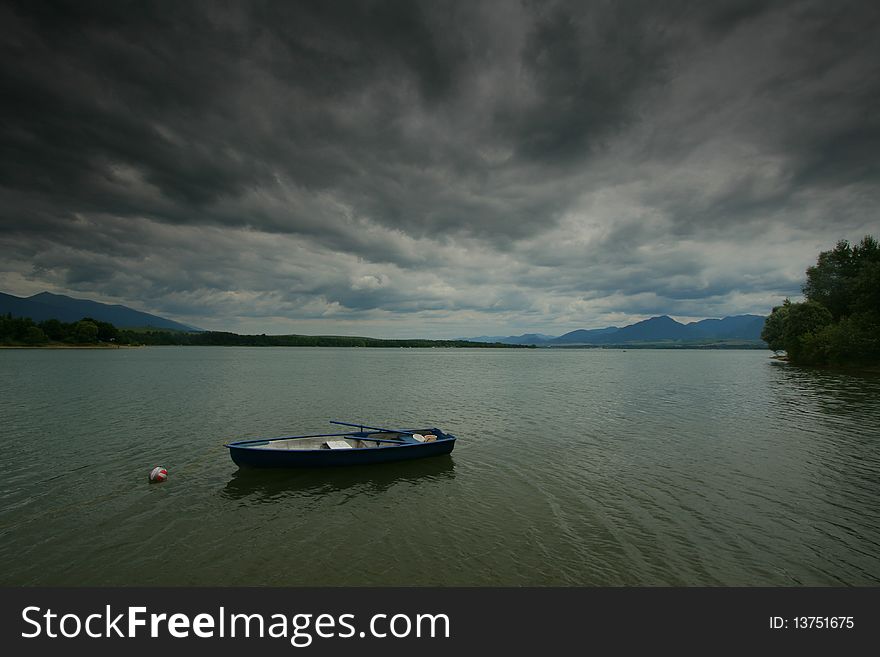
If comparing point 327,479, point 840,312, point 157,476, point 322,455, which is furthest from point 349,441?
point 840,312

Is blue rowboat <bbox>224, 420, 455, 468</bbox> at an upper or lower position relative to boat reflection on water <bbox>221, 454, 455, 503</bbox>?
upper

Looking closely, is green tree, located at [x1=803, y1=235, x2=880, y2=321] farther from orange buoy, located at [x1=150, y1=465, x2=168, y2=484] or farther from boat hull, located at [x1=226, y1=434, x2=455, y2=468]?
orange buoy, located at [x1=150, y1=465, x2=168, y2=484]

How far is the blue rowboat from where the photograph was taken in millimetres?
23281

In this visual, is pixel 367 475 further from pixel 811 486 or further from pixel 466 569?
pixel 811 486

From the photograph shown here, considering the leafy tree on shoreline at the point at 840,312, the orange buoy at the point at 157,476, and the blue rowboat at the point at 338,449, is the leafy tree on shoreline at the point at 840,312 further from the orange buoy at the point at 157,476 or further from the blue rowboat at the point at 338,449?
the orange buoy at the point at 157,476

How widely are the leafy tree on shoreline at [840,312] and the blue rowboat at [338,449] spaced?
95.2 meters

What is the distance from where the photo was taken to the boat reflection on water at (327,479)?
20.8 metres

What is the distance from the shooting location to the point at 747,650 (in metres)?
10.1

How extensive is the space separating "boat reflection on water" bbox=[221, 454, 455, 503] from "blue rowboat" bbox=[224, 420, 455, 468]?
19.3 inches

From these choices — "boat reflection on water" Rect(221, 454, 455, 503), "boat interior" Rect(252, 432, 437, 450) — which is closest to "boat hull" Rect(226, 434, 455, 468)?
"boat reflection on water" Rect(221, 454, 455, 503)

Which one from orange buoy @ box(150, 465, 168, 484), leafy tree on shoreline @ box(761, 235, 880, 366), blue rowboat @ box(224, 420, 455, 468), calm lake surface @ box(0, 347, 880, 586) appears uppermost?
leafy tree on shoreline @ box(761, 235, 880, 366)

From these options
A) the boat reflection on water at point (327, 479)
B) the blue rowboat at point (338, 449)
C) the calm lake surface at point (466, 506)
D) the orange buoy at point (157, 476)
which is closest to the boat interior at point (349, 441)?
the blue rowboat at point (338, 449)

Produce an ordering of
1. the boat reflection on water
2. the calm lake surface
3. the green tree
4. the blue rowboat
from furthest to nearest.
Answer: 1. the green tree
2. the blue rowboat
3. the boat reflection on water
4. the calm lake surface

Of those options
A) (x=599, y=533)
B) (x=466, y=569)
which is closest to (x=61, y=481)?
(x=466, y=569)
